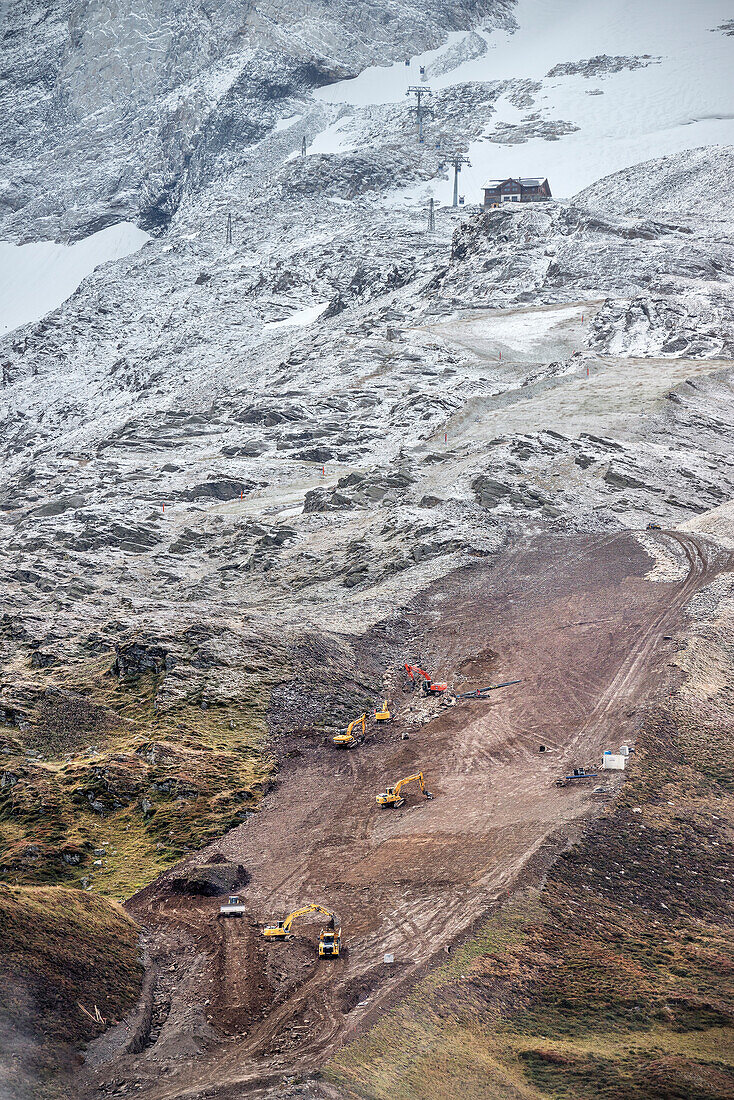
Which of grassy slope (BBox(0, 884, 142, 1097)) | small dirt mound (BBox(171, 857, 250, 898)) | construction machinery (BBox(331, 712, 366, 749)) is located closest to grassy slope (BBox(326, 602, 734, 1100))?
grassy slope (BBox(0, 884, 142, 1097))

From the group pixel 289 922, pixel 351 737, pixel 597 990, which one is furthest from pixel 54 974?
pixel 351 737

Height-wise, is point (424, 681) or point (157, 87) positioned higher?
point (157, 87)

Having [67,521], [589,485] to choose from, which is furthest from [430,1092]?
[67,521]

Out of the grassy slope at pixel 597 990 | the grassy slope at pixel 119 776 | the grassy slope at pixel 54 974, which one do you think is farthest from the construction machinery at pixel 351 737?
the grassy slope at pixel 54 974

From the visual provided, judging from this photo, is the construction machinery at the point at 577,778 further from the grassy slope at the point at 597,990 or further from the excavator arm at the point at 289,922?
the excavator arm at the point at 289,922

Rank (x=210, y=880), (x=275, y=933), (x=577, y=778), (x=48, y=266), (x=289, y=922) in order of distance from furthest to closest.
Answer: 1. (x=48, y=266)
2. (x=577, y=778)
3. (x=210, y=880)
4. (x=289, y=922)
5. (x=275, y=933)

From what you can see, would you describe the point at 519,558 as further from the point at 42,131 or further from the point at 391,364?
the point at 42,131

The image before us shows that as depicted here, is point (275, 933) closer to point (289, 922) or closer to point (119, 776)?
point (289, 922)
